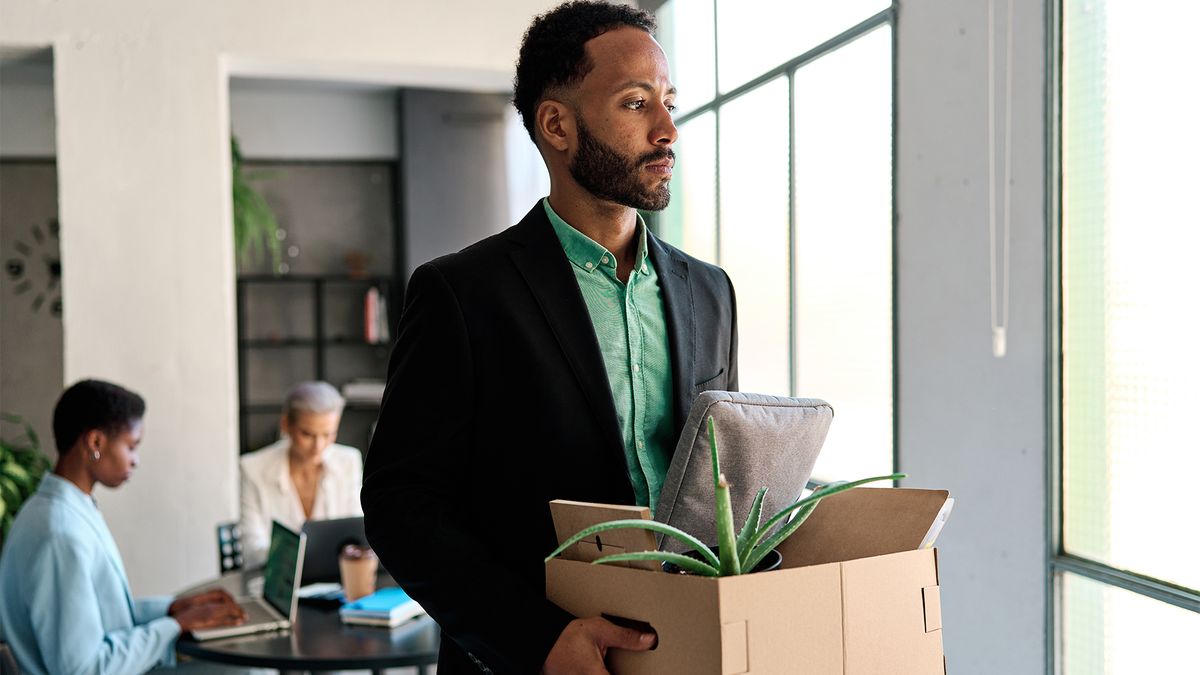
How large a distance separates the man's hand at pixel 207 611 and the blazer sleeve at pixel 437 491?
1.67 meters

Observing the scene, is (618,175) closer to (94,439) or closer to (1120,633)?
(1120,633)

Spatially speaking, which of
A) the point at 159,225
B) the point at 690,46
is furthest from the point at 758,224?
the point at 159,225

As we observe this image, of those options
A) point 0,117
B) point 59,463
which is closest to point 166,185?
point 59,463

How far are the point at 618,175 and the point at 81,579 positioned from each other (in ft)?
6.36

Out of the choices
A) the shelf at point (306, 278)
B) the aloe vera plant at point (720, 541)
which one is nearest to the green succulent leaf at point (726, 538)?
the aloe vera plant at point (720, 541)

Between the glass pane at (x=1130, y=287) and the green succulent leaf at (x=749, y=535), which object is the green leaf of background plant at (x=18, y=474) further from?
the green succulent leaf at (x=749, y=535)

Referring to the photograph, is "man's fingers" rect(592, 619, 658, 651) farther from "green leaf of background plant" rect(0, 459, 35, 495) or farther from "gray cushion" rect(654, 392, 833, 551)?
"green leaf of background plant" rect(0, 459, 35, 495)

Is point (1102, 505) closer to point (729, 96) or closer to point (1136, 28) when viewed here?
point (1136, 28)

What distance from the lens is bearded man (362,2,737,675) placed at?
1.19m

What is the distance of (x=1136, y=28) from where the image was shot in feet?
6.75

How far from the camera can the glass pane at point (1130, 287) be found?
77.1 inches

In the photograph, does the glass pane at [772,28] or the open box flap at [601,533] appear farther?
the glass pane at [772,28]

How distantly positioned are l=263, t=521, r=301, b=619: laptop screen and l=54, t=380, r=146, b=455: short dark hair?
0.51 metres

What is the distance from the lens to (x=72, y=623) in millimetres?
2467
